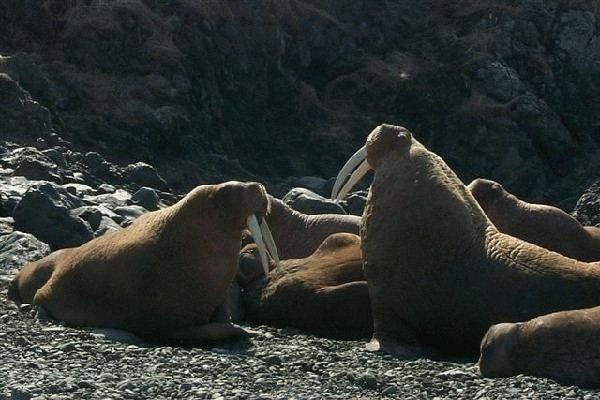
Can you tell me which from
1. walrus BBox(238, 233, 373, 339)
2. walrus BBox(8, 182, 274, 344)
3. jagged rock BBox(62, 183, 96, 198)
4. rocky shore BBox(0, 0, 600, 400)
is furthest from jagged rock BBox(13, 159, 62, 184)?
walrus BBox(8, 182, 274, 344)

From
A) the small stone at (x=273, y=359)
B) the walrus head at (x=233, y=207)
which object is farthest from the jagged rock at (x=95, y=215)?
the small stone at (x=273, y=359)

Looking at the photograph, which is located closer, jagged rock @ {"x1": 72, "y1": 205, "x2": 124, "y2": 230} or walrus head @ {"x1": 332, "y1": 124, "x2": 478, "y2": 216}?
walrus head @ {"x1": 332, "y1": 124, "x2": 478, "y2": 216}

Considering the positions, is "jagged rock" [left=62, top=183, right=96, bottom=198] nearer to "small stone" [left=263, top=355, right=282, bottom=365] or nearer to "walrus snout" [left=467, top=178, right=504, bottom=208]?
"walrus snout" [left=467, top=178, right=504, bottom=208]

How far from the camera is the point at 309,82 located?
33125 millimetres

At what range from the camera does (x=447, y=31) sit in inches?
1404

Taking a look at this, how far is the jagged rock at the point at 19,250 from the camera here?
13875mm

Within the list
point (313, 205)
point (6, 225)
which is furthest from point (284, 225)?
point (6, 225)

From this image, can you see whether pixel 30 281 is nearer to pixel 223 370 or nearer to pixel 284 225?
pixel 284 225

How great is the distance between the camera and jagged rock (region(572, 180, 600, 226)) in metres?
21.2

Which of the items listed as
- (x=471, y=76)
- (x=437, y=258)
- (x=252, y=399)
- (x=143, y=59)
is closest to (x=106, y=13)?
(x=143, y=59)

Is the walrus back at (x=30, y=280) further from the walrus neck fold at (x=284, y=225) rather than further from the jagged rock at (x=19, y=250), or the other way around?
the walrus neck fold at (x=284, y=225)

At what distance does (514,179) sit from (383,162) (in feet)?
65.1

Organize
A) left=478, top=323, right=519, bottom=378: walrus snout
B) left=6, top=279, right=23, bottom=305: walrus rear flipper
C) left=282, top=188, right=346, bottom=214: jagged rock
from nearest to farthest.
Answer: left=478, top=323, right=519, bottom=378: walrus snout
left=6, top=279, right=23, bottom=305: walrus rear flipper
left=282, top=188, right=346, bottom=214: jagged rock

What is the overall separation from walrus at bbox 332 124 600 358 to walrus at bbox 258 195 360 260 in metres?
4.05
